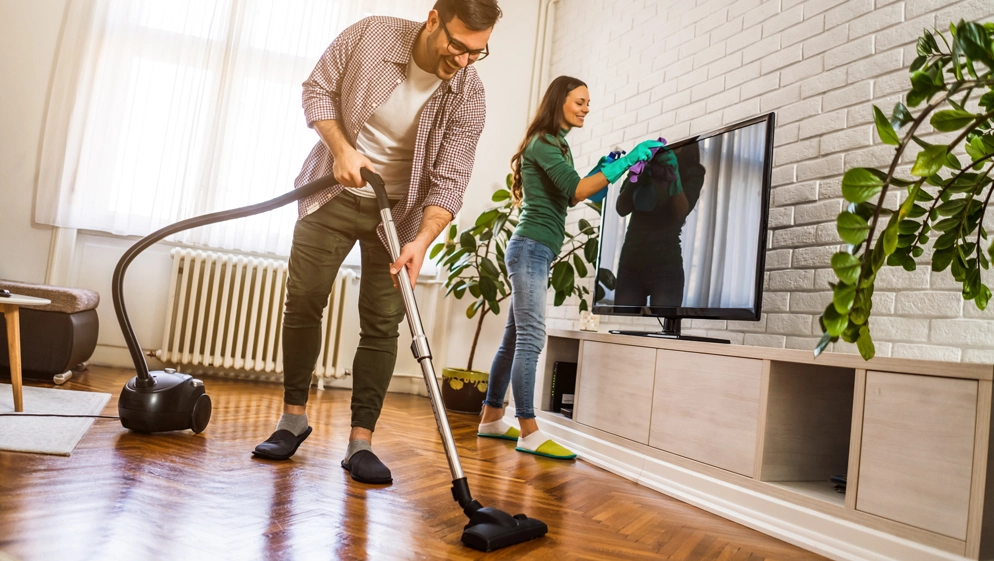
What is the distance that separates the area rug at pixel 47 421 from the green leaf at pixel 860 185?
1.80 meters

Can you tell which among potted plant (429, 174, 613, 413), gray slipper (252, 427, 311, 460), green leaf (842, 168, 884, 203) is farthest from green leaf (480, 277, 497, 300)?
green leaf (842, 168, 884, 203)

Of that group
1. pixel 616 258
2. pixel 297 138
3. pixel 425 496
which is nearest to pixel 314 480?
pixel 425 496

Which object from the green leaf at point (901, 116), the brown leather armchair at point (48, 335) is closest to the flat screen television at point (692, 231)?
the green leaf at point (901, 116)

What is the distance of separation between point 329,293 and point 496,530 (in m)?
0.93

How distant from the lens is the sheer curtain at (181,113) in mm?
3875

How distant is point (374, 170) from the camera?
6.09ft

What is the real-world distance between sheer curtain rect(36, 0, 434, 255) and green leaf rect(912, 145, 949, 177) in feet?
12.1

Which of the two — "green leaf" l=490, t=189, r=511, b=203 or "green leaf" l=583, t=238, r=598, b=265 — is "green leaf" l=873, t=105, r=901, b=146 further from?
"green leaf" l=490, t=189, r=511, b=203

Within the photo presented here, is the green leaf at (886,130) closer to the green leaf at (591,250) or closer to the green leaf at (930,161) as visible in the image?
the green leaf at (930,161)

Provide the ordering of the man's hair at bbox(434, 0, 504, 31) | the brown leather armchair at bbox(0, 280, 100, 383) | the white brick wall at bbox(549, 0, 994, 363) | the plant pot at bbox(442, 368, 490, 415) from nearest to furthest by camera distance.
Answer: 1. the man's hair at bbox(434, 0, 504, 31)
2. the white brick wall at bbox(549, 0, 994, 363)
3. the brown leather armchair at bbox(0, 280, 100, 383)
4. the plant pot at bbox(442, 368, 490, 415)

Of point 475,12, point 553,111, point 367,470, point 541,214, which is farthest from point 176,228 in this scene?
point 553,111

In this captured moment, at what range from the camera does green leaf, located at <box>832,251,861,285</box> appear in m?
0.83

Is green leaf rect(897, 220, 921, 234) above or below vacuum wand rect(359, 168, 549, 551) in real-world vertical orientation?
above

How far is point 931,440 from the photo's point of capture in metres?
1.47
